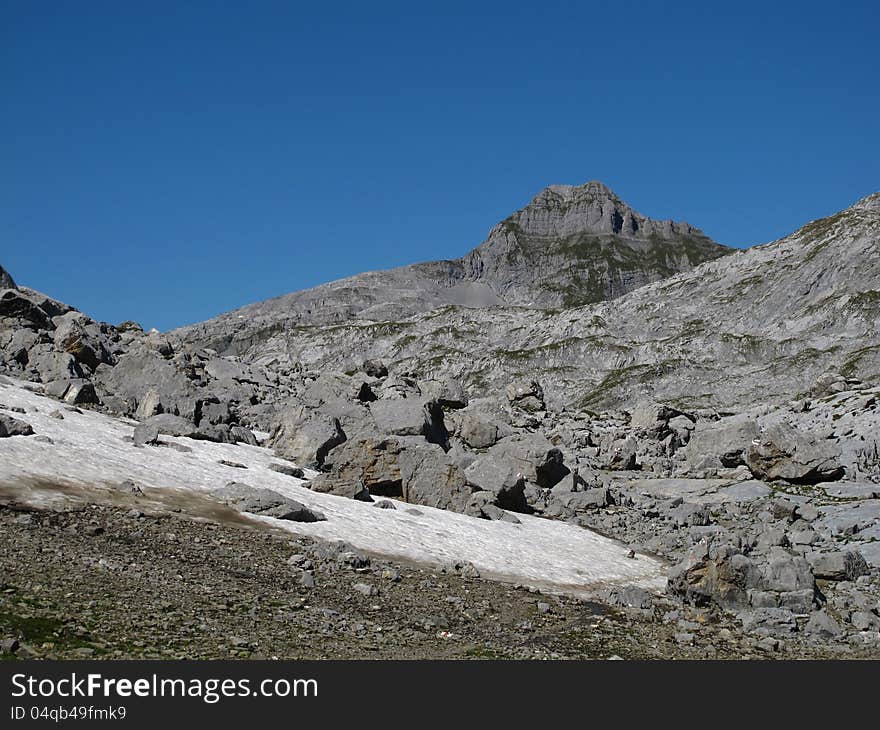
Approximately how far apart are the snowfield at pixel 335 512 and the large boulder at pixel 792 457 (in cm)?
2053

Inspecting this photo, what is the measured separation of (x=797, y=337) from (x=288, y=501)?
573 ft

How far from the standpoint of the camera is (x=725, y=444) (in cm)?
6688

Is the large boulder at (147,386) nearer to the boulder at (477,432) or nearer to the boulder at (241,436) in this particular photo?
the boulder at (241,436)

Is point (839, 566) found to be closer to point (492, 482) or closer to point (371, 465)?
point (492, 482)

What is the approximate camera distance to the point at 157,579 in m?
21.7

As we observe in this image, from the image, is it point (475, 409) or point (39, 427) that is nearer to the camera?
point (39, 427)

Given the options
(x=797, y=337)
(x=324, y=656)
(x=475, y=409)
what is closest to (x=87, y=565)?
(x=324, y=656)

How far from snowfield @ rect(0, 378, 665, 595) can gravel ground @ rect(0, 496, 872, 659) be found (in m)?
2.70

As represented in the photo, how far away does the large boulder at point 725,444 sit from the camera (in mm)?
64938

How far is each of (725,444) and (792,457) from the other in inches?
397

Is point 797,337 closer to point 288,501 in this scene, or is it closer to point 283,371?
point 283,371

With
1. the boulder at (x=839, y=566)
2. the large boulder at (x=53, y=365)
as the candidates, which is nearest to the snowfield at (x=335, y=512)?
the large boulder at (x=53, y=365)

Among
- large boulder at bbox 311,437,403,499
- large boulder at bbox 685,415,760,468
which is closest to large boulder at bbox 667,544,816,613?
large boulder at bbox 311,437,403,499

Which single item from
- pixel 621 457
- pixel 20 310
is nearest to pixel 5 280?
pixel 20 310
